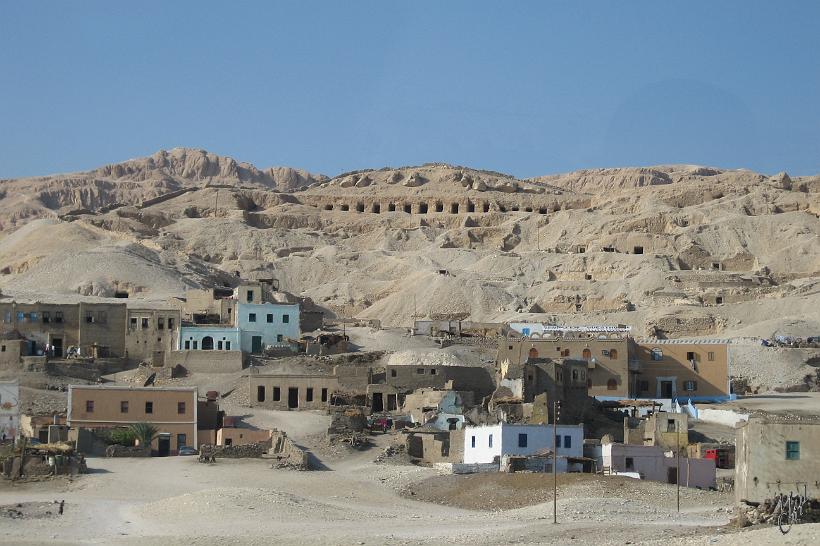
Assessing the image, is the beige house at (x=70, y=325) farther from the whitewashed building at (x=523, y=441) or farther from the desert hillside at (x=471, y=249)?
the whitewashed building at (x=523, y=441)

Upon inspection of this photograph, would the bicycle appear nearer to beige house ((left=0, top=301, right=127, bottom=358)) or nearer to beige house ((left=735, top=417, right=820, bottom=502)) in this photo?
beige house ((left=735, top=417, right=820, bottom=502))

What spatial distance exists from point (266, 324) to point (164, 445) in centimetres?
1621

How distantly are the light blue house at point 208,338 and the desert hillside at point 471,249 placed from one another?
14.1 m

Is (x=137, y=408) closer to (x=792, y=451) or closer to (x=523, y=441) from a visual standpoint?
(x=523, y=441)

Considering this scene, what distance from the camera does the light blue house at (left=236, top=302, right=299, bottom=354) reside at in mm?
66438

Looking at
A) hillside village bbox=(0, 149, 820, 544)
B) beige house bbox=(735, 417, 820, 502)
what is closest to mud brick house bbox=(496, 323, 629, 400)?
hillside village bbox=(0, 149, 820, 544)

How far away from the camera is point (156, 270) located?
86.3 m

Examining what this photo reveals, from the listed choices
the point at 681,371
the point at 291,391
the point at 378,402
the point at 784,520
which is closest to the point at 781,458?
the point at 784,520

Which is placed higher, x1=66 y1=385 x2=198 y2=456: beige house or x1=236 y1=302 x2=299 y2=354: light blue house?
x1=236 y1=302 x2=299 y2=354: light blue house

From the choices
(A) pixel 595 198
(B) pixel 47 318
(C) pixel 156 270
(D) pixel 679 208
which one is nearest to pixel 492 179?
(A) pixel 595 198

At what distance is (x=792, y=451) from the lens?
32.9 m

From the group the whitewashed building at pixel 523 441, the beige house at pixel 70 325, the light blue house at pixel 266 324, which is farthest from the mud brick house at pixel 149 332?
the whitewashed building at pixel 523 441

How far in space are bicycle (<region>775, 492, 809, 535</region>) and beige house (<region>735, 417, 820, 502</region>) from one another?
11 cm

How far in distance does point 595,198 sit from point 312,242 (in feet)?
69.7
